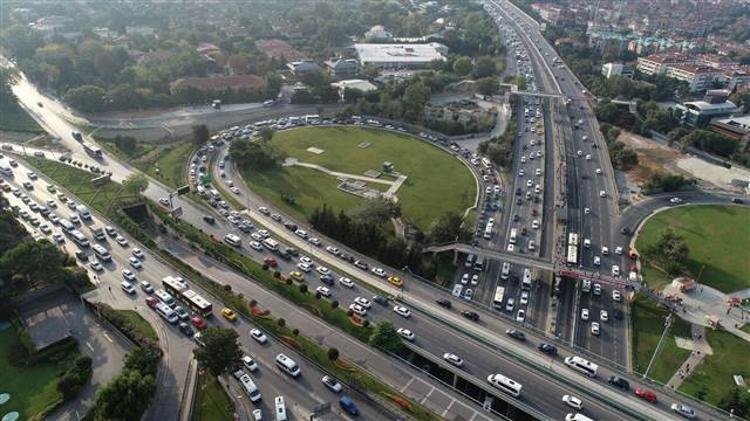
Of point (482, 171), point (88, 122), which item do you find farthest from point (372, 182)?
point (88, 122)

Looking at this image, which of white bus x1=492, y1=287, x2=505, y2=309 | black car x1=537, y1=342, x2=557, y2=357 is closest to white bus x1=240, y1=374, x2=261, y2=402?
black car x1=537, y1=342, x2=557, y2=357

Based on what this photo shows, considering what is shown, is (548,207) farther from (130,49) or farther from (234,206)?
(130,49)

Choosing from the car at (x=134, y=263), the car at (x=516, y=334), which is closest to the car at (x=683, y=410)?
the car at (x=516, y=334)

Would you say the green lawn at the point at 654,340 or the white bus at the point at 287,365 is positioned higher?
the white bus at the point at 287,365

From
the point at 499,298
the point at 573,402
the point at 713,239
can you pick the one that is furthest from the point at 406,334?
the point at 713,239

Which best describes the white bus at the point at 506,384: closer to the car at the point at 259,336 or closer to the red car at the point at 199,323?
the car at the point at 259,336
